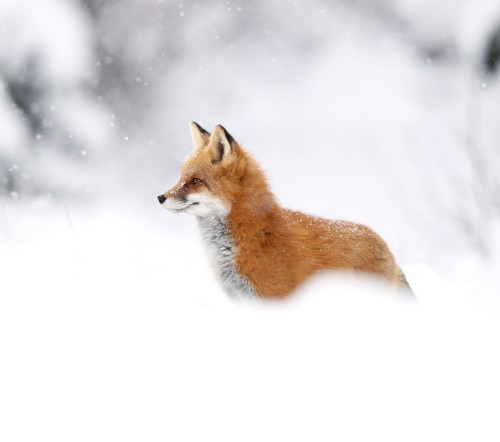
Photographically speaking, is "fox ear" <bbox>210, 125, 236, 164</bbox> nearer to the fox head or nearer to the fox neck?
the fox head

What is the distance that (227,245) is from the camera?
3.71m

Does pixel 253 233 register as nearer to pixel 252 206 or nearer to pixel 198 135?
pixel 252 206

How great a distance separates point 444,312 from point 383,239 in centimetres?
86

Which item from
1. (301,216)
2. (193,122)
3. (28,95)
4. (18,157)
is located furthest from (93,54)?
(301,216)

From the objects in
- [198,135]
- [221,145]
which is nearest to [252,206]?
[221,145]

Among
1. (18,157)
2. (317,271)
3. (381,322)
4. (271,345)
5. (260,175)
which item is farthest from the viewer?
(18,157)

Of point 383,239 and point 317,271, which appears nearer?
point 317,271

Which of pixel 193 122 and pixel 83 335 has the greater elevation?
pixel 193 122

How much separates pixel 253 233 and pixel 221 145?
1.96 ft

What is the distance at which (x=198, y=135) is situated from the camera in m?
4.04

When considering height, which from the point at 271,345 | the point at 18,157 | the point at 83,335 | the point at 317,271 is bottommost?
the point at 271,345

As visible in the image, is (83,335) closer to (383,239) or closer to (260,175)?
(260,175)

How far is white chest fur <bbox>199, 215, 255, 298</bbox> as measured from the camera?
3621 mm

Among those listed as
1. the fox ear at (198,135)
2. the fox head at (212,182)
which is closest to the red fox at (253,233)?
the fox head at (212,182)
